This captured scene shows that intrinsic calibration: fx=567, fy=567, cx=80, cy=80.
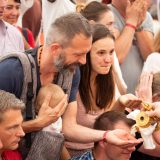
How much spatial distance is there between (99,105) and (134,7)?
36.3 inches

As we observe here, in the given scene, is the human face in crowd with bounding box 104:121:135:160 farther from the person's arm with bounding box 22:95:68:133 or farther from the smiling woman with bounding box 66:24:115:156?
the person's arm with bounding box 22:95:68:133

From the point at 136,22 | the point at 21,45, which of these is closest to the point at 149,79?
the point at 136,22

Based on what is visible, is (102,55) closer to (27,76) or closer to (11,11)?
(27,76)

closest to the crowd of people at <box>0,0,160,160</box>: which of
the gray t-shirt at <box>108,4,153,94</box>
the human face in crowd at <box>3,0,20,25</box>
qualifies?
the gray t-shirt at <box>108,4,153,94</box>

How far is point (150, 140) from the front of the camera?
117 inches

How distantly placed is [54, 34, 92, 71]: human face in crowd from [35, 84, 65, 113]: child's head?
0.37 ft

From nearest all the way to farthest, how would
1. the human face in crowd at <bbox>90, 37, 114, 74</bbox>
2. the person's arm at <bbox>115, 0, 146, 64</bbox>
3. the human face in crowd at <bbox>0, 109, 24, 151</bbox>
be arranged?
the human face in crowd at <bbox>0, 109, 24, 151</bbox>
the human face in crowd at <bbox>90, 37, 114, 74</bbox>
the person's arm at <bbox>115, 0, 146, 64</bbox>

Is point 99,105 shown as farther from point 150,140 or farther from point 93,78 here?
point 150,140

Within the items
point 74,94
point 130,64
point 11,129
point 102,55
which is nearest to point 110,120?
point 74,94

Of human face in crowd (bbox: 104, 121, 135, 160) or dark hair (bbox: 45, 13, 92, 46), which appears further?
human face in crowd (bbox: 104, 121, 135, 160)

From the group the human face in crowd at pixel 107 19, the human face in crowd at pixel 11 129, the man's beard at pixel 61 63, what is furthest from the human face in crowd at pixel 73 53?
the human face in crowd at pixel 107 19

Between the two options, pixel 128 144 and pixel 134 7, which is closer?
pixel 128 144

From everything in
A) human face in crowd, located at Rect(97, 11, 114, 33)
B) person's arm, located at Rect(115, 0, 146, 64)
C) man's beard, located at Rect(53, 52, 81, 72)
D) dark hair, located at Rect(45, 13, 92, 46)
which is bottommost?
person's arm, located at Rect(115, 0, 146, 64)

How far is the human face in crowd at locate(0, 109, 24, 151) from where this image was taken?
2.70 metres
